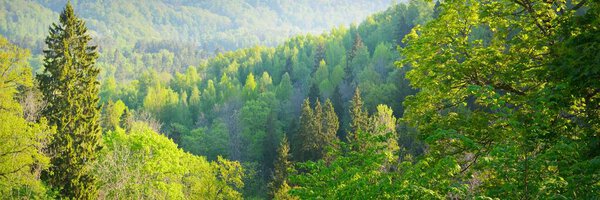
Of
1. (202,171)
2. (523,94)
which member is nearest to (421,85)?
(523,94)

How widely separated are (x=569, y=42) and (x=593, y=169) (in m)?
1.79

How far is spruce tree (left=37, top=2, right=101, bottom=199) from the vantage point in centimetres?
2486

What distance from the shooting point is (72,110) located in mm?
25828

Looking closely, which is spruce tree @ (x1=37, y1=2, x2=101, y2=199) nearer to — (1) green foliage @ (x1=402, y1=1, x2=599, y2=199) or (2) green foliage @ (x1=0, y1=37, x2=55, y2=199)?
(2) green foliage @ (x1=0, y1=37, x2=55, y2=199)

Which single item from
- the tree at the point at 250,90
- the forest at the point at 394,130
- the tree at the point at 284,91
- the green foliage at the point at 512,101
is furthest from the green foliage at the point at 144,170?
the tree at the point at 250,90

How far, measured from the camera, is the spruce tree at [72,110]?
24.9m

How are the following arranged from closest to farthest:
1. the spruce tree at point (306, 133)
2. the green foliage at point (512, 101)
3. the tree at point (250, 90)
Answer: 1. the green foliage at point (512, 101)
2. the spruce tree at point (306, 133)
3. the tree at point (250, 90)

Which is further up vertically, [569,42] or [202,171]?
[202,171]

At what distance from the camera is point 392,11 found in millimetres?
101188

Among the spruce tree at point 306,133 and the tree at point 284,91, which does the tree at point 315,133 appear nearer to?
the spruce tree at point 306,133

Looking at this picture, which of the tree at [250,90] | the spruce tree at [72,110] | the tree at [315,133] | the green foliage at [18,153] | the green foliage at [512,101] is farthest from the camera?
the tree at [250,90]

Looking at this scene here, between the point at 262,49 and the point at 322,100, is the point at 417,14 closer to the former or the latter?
the point at 322,100

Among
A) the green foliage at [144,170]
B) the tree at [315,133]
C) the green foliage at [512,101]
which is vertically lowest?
the green foliage at [512,101]

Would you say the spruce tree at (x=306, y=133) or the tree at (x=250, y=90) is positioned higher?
the tree at (x=250, y=90)
